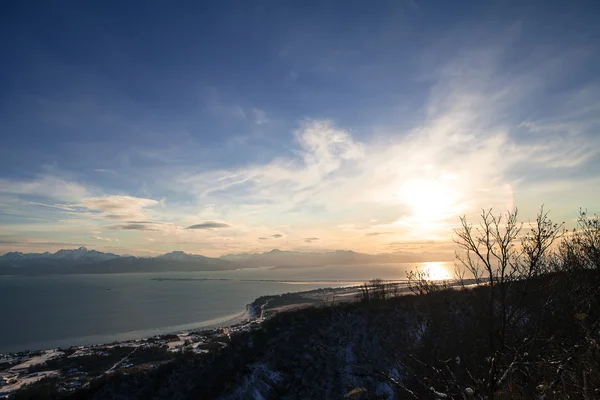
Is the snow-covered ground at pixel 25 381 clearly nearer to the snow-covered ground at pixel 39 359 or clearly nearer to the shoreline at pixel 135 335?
the snow-covered ground at pixel 39 359

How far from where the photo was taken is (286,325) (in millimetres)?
34969

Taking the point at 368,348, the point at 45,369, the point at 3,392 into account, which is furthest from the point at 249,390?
the point at 45,369

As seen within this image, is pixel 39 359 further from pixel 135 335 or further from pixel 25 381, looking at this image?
pixel 135 335

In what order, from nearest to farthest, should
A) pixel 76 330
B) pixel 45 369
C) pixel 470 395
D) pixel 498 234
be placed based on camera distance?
pixel 470 395
pixel 498 234
pixel 45 369
pixel 76 330

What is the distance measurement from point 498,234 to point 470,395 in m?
3.20

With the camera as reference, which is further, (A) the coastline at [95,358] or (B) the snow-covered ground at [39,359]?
(B) the snow-covered ground at [39,359]

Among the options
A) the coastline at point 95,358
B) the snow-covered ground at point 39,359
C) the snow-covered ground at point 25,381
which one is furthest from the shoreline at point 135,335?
the snow-covered ground at point 25,381

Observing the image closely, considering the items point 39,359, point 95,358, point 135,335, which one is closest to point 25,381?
point 95,358

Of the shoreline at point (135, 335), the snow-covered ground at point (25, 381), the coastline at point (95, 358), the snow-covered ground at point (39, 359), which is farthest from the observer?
the shoreline at point (135, 335)

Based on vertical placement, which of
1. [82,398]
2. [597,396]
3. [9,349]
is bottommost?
[9,349]

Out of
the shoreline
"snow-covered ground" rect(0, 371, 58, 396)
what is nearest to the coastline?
"snow-covered ground" rect(0, 371, 58, 396)

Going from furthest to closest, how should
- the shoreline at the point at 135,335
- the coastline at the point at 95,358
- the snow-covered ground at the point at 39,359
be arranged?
the shoreline at the point at 135,335 < the snow-covered ground at the point at 39,359 < the coastline at the point at 95,358

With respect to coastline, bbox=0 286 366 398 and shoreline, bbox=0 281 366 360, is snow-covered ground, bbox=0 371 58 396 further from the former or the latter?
shoreline, bbox=0 281 366 360

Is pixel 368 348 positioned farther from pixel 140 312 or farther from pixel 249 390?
pixel 140 312
